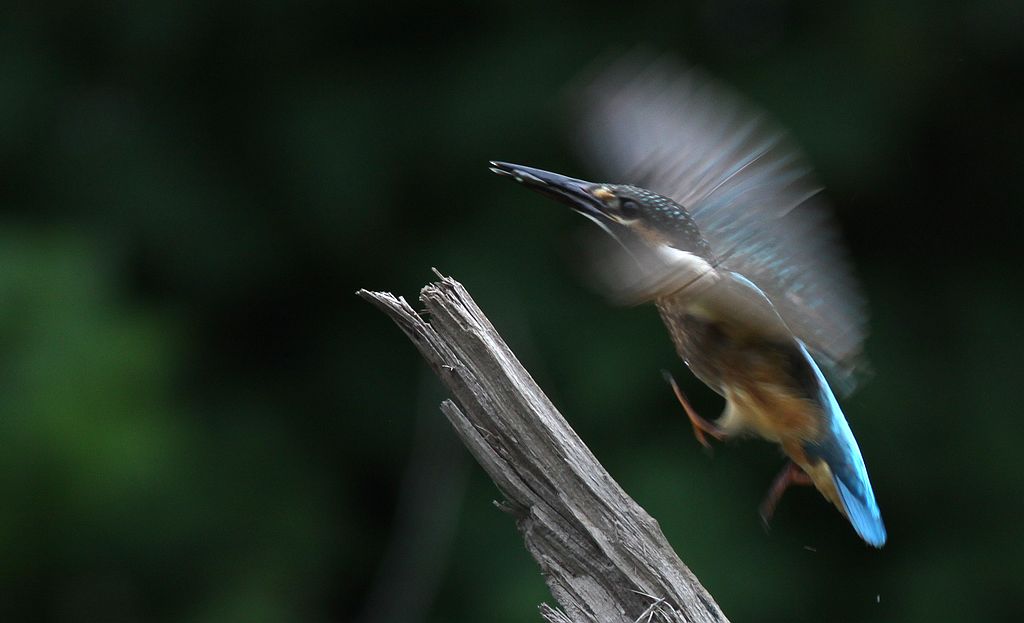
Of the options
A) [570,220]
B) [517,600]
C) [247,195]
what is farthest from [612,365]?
[247,195]

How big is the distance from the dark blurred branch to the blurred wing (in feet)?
1.39

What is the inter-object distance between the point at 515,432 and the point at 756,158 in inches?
29.6

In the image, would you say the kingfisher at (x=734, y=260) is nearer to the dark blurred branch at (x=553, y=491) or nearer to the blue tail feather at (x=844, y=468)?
the blue tail feather at (x=844, y=468)

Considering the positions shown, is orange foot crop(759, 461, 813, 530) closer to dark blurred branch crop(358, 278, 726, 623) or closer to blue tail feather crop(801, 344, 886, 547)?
blue tail feather crop(801, 344, 886, 547)

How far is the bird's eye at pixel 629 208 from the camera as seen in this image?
5.94 ft

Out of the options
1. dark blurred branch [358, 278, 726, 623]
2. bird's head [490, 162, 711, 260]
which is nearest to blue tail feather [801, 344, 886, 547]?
bird's head [490, 162, 711, 260]

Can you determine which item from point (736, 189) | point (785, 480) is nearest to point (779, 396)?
point (785, 480)

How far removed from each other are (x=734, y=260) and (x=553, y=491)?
512mm

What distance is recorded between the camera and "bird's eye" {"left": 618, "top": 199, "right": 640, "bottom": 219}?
5.94 feet

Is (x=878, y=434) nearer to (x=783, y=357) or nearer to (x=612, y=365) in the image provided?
(x=612, y=365)

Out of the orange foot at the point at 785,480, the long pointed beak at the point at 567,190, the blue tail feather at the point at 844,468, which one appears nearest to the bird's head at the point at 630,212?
the long pointed beak at the point at 567,190

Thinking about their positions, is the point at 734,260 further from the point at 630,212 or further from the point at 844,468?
the point at 844,468

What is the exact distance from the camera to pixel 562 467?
1.44 meters

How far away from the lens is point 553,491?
1.45m
